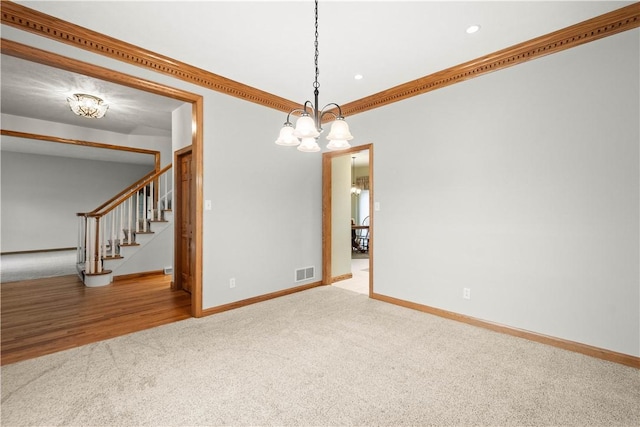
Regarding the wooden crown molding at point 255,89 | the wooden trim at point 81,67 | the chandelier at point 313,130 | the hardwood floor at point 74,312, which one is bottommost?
the hardwood floor at point 74,312

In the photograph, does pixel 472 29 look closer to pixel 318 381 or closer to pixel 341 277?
pixel 318 381


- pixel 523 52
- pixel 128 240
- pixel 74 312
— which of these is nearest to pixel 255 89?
pixel 523 52

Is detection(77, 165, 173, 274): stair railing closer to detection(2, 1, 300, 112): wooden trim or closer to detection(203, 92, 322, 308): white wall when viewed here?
detection(203, 92, 322, 308): white wall

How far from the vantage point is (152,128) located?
5.87 meters

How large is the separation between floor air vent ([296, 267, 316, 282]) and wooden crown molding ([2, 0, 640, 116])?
2.43 meters

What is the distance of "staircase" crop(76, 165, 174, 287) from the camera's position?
4648 mm

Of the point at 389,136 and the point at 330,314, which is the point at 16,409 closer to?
the point at 330,314

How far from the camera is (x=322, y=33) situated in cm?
245

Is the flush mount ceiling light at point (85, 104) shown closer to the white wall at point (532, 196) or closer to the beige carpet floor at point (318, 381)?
the beige carpet floor at point (318, 381)

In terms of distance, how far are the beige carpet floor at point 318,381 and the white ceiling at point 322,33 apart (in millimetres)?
2678

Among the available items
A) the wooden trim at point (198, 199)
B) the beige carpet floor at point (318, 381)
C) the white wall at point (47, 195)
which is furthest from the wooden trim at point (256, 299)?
the white wall at point (47, 195)

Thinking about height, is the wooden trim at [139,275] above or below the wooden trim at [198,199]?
below

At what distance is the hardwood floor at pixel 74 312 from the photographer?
2592 mm

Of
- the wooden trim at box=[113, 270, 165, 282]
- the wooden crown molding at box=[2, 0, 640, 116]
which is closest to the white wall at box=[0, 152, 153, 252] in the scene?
the wooden trim at box=[113, 270, 165, 282]
